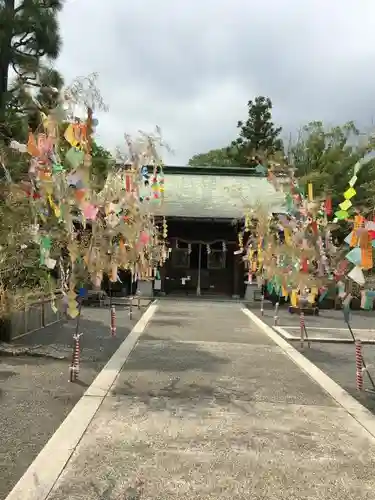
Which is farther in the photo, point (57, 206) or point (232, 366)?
point (232, 366)

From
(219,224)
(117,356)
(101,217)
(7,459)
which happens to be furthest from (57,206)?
(219,224)

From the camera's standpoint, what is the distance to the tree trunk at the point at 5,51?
13648 mm

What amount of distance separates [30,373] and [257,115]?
1824 inches

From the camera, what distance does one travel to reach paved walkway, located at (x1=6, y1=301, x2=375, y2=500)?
14.0 ft

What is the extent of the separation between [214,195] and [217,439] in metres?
23.2

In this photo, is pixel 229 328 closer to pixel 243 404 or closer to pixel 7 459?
pixel 243 404

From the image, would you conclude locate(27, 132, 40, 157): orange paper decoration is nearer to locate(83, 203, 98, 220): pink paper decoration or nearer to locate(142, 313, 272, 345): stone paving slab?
locate(83, 203, 98, 220): pink paper decoration

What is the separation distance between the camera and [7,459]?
4664 millimetres

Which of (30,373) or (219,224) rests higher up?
(219,224)

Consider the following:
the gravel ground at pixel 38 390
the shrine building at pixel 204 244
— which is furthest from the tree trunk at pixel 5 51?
the shrine building at pixel 204 244

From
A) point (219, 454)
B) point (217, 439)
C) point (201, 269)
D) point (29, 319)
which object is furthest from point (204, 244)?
point (219, 454)

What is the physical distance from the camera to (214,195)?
92.1 ft

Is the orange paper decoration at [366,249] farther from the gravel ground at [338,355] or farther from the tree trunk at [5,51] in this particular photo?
the tree trunk at [5,51]

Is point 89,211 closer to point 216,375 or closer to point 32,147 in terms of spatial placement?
point 32,147
